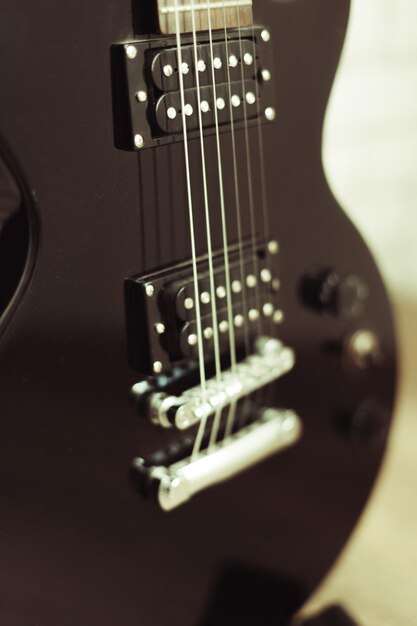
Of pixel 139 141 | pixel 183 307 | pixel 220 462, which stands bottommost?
pixel 220 462

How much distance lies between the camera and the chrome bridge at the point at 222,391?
1.71 ft

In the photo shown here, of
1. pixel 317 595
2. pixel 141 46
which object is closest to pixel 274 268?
pixel 141 46

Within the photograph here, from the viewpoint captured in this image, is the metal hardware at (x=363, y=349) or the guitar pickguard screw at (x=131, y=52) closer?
the guitar pickguard screw at (x=131, y=52)

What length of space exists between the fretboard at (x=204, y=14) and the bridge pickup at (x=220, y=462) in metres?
0.29

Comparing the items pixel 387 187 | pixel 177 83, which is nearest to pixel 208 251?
pixel 177 83

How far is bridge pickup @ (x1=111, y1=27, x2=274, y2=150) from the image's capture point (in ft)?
1.49

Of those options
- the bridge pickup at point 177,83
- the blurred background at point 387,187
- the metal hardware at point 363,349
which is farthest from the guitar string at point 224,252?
the blurred background at point 387,187

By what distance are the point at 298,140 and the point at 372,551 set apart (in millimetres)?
433

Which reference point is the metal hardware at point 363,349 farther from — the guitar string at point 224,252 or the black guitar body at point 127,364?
the guitar string at point 224,252

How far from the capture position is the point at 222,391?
1.80ft

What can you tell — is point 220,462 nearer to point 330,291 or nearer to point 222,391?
point 222,391

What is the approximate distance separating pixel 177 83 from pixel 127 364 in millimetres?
187

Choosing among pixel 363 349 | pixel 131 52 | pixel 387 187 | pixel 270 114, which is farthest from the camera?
pixel 387 187

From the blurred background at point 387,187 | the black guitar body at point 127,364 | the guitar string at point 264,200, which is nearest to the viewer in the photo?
the black guitar body at point 127,364
